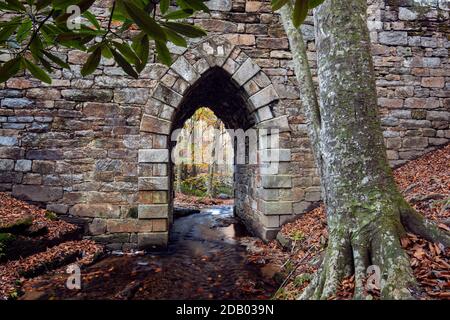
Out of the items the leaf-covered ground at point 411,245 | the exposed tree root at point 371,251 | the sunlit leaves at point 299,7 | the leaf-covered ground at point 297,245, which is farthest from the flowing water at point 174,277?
the sunlit leaves at point 299,7

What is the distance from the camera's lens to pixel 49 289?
11.1 feet

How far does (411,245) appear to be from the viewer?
85.4 inches

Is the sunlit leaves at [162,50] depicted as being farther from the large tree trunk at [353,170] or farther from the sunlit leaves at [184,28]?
the large tree trunk at [353,170]

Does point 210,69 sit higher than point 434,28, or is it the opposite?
point 434,28

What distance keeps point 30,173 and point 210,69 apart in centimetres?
357

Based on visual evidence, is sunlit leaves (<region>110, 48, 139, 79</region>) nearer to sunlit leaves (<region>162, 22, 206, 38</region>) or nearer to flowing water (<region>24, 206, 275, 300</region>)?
sunlit leaves (<region>162, 22, 206, 38</region>)

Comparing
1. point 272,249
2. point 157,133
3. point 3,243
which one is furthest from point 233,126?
point 3,243

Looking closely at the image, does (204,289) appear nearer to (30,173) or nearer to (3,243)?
(3,243)

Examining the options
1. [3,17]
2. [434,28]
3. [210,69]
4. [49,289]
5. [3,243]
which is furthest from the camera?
[434,28]

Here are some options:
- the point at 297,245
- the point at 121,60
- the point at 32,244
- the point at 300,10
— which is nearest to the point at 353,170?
the point at 300,10

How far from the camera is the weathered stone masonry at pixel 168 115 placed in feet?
15.9

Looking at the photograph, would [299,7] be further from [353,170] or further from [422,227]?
[422,227]

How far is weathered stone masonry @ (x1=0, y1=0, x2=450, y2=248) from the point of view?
485 centimetres

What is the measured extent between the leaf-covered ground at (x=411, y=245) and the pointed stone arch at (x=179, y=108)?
1.85ft
